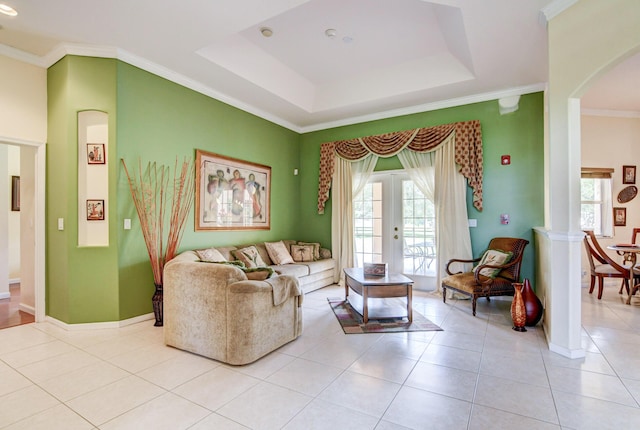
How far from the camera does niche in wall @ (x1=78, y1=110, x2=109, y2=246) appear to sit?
365cm

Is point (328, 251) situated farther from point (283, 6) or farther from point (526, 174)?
point (283, 6)

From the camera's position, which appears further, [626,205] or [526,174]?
[626,205]

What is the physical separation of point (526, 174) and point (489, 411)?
3716 mm

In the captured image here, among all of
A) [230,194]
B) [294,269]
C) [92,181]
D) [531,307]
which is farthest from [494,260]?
[92,181]

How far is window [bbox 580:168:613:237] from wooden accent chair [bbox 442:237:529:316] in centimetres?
284

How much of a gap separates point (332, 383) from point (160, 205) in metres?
2.99

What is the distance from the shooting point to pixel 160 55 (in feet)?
12.3

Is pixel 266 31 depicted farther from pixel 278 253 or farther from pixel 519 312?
pixel 519 312

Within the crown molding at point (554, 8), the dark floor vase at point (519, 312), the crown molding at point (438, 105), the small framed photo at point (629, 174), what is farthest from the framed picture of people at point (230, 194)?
the small framed photo at point (629, 174)

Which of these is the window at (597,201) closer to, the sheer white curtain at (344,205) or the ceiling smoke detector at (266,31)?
the sheer white curtain at (344,205)

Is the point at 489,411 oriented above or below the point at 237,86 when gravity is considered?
below

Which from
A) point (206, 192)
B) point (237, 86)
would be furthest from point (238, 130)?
point (206, 192)

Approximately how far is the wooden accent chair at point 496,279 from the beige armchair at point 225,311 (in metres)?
2.37

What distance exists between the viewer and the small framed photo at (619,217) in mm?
5902
